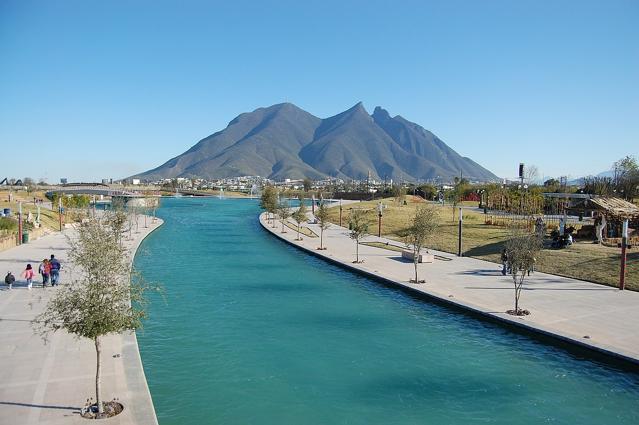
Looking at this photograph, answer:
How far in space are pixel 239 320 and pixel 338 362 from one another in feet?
18.3

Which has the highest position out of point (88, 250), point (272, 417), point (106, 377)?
point (88, 250)

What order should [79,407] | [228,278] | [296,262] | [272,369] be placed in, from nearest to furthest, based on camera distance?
[79,407]
[272,369]
[228,278]
[296,262]

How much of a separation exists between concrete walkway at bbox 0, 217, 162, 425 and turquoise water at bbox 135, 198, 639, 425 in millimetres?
944

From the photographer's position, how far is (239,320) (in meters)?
19.1

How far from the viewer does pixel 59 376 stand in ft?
38.9

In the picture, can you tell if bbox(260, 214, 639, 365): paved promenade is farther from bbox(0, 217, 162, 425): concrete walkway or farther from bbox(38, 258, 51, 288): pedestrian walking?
bbox(38, 258, 51, 288): pedestrian walking

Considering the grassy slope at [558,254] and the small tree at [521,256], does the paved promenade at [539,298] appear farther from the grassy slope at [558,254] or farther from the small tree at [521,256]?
the grassy slope at [558,254]

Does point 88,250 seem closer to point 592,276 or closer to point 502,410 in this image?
point 502,410

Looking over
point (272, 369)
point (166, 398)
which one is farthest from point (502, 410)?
point (166, 398)

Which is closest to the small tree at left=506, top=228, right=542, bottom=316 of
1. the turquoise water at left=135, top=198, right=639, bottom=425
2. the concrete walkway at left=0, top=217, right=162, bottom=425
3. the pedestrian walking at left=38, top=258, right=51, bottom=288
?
the turquoise water at left=135, top=198, right=639, bottom=425

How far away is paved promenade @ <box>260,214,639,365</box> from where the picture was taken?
1554 centimetres

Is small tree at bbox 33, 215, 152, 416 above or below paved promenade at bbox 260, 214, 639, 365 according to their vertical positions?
above

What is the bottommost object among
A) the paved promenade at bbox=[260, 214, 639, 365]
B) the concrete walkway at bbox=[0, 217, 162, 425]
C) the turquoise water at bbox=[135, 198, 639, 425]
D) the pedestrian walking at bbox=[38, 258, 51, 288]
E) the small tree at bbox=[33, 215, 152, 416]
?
the turquoise water at bbox=[135, 198, 639, 425]

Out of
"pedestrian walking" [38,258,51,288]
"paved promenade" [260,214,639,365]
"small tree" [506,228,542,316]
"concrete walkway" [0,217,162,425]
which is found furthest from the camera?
"pedestrian walking" [38,258,51,288]
